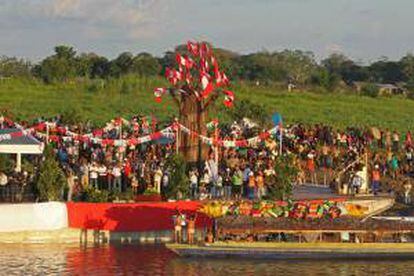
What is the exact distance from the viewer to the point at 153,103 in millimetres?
87188

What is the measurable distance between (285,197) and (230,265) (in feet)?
29.6

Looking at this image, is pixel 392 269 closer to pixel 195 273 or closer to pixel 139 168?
pixel 195 273

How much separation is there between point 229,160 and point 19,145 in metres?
9.16

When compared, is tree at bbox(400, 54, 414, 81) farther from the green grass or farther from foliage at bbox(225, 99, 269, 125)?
foliage at bbox(225, 99, 269, 125)

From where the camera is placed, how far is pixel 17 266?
3634 cm

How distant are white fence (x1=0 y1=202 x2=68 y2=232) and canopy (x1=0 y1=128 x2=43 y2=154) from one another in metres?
5.27

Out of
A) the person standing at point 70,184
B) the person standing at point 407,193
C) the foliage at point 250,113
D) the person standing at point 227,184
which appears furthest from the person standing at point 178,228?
the foliage at point 250,113

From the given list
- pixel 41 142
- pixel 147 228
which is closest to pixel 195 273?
pixel 147 228

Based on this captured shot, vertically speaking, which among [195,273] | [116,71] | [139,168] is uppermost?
[116,71]

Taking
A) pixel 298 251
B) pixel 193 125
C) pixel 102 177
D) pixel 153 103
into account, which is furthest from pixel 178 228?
pixel 153 103

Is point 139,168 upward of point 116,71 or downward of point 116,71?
downward

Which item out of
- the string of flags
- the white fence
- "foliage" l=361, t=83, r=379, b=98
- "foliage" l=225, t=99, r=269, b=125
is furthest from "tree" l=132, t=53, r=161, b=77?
the white fence

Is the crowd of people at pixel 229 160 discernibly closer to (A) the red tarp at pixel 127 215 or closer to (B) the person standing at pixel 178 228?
(A) the red tarp at pixel 127 215

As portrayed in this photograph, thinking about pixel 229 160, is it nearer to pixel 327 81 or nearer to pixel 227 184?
pixel 227 184
